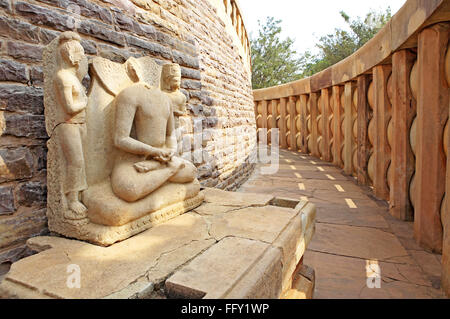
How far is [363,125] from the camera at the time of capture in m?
4.92

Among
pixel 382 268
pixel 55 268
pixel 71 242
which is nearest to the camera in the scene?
pixel 55 268

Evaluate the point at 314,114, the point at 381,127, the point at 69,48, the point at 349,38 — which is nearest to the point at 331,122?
the point at 314,114

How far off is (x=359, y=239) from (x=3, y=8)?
3.48 metres

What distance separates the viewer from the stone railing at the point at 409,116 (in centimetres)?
248

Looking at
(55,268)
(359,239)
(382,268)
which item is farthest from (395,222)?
(55,268)

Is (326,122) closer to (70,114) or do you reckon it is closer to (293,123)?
(293,123)

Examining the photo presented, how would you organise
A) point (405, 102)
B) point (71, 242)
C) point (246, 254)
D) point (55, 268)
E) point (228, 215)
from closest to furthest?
point (55, 268), point (246, 254), point (71, 242), point (228, 215), point (405, 102)

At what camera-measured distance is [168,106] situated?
7.83 ft

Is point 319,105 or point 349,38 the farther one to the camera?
point 349,38

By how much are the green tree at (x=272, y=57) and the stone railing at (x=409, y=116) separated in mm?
16200

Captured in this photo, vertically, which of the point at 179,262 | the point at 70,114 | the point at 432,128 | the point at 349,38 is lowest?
the point at 179,262

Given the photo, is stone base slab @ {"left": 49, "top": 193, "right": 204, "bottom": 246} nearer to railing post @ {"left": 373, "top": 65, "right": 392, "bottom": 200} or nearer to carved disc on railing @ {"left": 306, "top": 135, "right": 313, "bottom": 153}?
railing post @ {"left": 373, "top": 65, "right": 392, "bottom": 200}

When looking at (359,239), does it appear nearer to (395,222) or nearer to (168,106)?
(395,222)

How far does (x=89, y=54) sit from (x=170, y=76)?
2.31ft
